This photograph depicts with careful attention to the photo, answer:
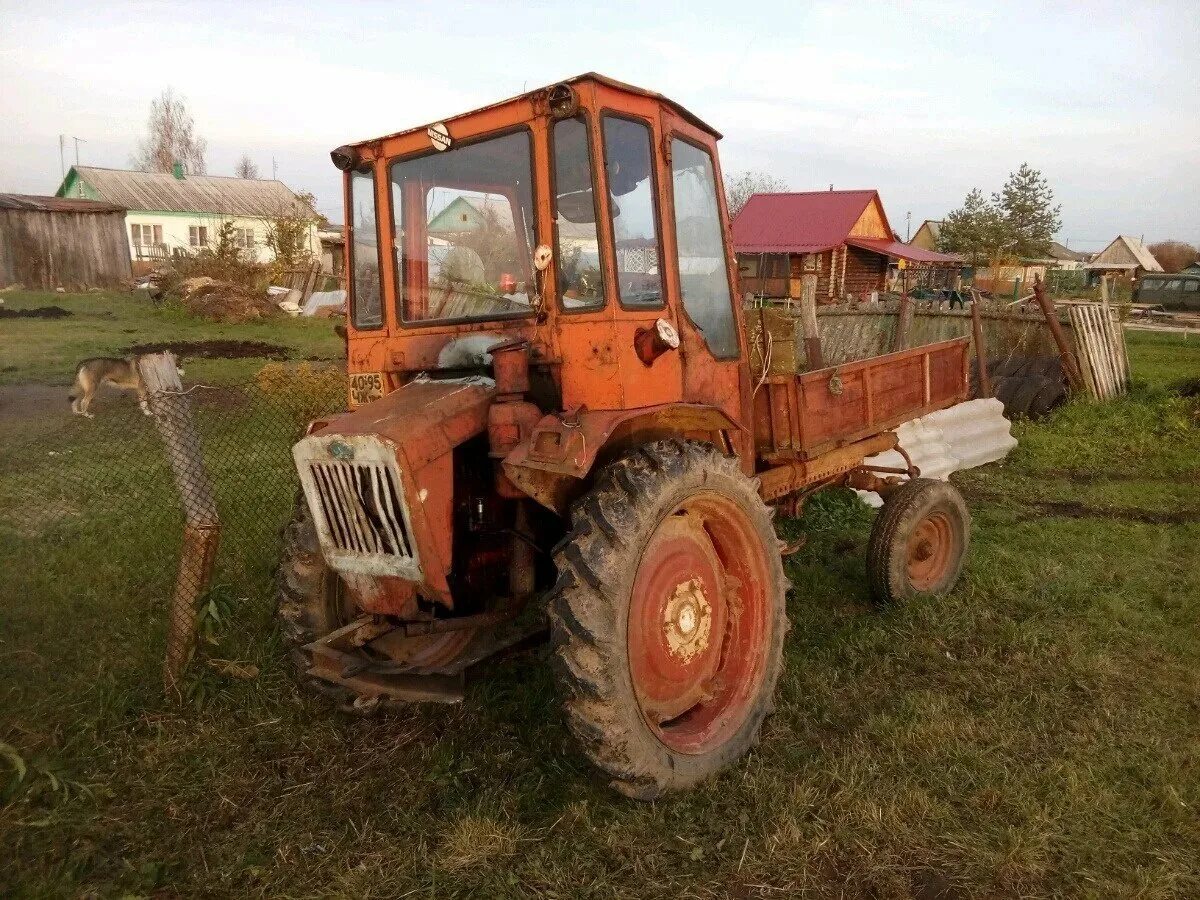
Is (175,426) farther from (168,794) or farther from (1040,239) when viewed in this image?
(1040,239)

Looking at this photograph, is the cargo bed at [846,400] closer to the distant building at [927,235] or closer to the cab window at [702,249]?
the cab window at [702,249]

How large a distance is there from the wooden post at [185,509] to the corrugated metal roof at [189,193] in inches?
1371

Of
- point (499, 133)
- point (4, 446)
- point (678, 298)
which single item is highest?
point (499, 133)

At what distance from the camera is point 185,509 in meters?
4.04

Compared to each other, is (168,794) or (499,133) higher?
(499,133)

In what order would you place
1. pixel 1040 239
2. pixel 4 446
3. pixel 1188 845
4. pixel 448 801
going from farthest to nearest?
pixel 1040 239 → pixel 4 446 → pixel 448 801 → pixel 1188 845

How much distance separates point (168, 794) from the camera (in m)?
3.30

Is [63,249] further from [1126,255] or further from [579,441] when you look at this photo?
[1126,255]

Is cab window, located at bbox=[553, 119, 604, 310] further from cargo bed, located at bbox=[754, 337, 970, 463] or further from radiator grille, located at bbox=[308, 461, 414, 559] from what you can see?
cargo bed, located at bbox=[754, 337, 970, 463]

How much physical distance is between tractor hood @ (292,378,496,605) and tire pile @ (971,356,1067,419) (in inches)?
371

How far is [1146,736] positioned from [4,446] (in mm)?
8629

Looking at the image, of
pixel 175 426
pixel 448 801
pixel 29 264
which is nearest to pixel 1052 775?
pixel 448 801

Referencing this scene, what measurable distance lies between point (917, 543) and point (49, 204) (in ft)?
105

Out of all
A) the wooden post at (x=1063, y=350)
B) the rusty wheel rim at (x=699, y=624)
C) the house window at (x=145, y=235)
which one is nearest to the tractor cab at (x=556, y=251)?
the rusty wheel rim at (x=699, y=624)
